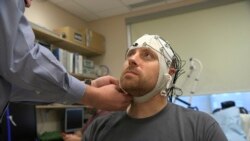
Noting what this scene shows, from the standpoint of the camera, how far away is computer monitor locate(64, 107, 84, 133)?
3.47 meters

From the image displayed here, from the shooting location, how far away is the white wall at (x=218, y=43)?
3.59 m

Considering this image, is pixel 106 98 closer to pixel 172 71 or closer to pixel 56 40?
pixel 172 71

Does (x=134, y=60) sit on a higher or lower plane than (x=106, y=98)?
higher

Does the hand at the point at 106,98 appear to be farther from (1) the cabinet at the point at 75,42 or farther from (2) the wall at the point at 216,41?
(2) the wall at the point at 216,41

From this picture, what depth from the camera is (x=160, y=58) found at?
1.27m

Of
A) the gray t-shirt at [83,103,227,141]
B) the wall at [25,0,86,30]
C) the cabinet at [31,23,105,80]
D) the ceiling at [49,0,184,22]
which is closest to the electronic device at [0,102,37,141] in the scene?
the cabinet at [31,23,105,80]

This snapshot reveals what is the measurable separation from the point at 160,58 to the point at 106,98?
0.35m

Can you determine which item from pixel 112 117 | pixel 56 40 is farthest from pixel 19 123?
pixel 112 117

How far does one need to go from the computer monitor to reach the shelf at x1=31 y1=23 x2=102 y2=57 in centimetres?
94

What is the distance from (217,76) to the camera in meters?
3.71

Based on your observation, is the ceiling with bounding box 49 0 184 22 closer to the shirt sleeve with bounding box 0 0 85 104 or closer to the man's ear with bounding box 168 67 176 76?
the man's ear with bounding box 168 67 176 76

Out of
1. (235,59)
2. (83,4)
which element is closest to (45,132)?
(83,4)

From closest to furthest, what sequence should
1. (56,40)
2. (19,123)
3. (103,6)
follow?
1. (19,123)
2. (56,40)
3. (103,6)

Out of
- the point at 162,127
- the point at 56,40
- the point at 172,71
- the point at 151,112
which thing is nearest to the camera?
the point at 162,127
